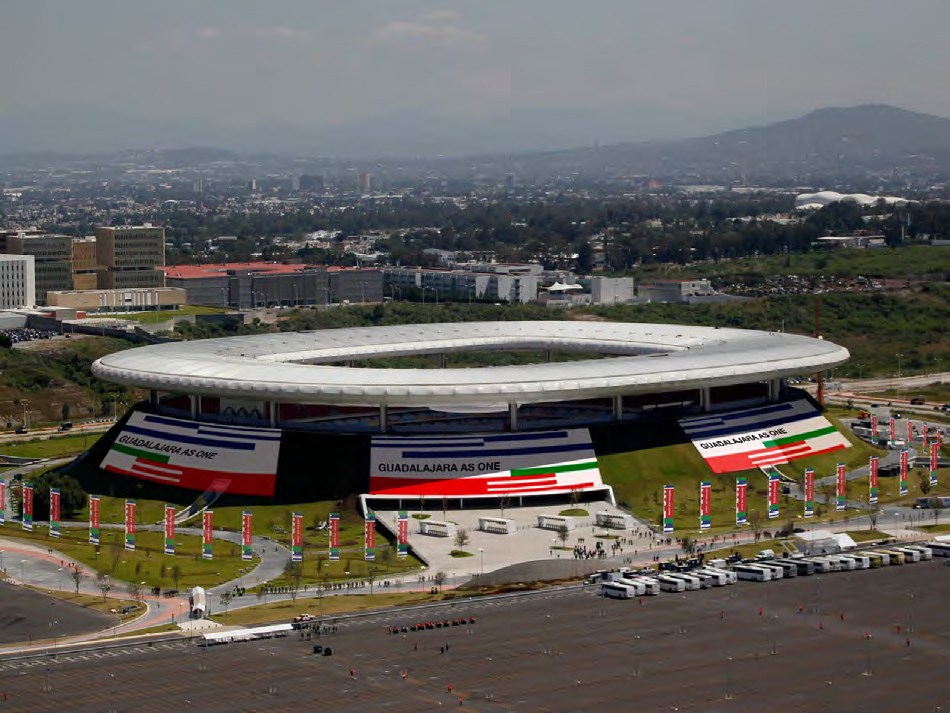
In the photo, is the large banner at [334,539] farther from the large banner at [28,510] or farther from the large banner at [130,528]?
the large banner at [28,510]

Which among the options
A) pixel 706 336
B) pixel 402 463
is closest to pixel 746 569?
pixel 402 463

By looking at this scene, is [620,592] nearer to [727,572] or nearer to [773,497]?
[727,572]

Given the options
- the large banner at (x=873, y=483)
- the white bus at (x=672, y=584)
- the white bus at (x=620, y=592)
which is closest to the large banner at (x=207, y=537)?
the white bus at (x=620, y=592)

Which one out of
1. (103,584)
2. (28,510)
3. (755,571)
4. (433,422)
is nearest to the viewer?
(103,584)

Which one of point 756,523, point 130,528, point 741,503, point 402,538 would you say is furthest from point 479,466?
point 130,528

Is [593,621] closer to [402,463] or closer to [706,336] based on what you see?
[402,463]
